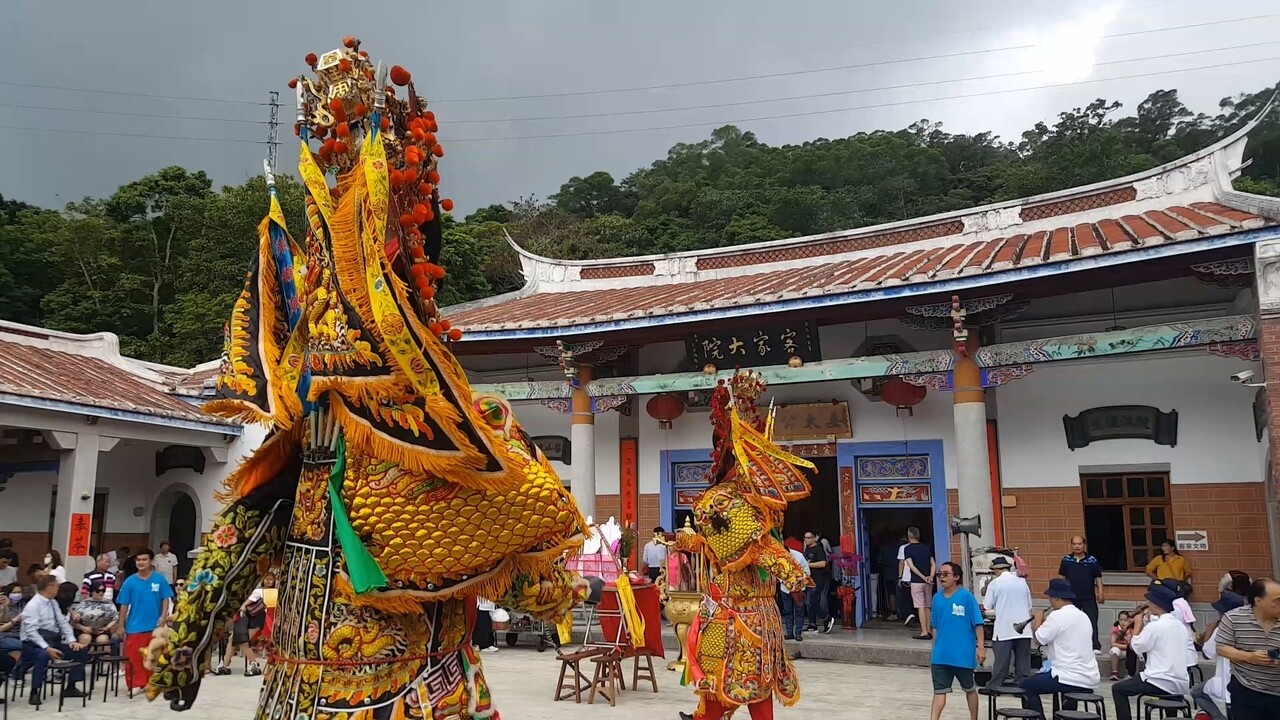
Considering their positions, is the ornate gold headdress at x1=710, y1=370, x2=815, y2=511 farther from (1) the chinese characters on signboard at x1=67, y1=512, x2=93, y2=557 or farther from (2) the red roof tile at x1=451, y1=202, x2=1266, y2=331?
(1) the chinese characters on signboard at x1=67, y1=512, x2=93, y2=557

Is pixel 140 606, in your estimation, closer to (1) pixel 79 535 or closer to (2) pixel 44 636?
(2) pixel 44 636

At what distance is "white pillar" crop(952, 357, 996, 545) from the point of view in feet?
31.0

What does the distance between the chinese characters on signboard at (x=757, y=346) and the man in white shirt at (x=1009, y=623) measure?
162 inches

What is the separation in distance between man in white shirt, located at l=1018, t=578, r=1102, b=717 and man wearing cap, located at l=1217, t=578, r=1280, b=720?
43.5 inches

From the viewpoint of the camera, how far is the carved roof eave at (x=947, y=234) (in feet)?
33.8

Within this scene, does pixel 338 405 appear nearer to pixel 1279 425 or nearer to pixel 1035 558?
pixel 1279 425

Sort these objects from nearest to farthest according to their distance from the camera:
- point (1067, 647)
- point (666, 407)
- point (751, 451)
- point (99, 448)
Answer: point (751, 451) → point (1067, 647) → point (99, 448) → point (666, 407)

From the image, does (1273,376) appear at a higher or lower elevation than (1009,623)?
higher

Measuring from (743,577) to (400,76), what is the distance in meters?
4.25

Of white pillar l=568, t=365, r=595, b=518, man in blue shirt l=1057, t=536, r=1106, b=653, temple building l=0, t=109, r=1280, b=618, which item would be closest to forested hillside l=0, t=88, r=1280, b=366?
temple building l=0, t=109, r=1280, b=618

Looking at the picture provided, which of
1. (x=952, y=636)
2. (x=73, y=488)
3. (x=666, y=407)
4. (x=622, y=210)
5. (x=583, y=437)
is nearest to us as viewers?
(x=952, y=636)

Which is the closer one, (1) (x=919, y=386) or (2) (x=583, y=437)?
(1) (x=919, y=386)

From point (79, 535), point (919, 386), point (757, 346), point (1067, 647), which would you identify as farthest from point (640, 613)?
point (79, 535)

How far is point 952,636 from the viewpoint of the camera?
599 cm
